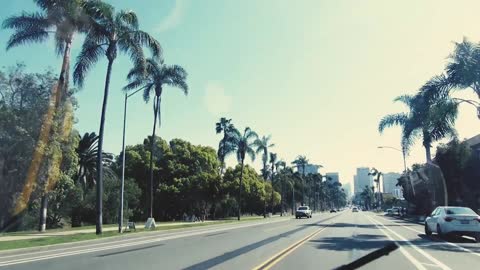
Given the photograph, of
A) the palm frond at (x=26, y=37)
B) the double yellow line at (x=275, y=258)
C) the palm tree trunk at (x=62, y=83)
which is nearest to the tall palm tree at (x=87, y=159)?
the palm tree trunk at (x=62, y=83)

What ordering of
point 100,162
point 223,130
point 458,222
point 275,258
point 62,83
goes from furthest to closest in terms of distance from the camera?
point 223,130 < point 62,83 < point 100,162 < point 458,222 < point 275,258

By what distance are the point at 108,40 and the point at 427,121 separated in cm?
2083

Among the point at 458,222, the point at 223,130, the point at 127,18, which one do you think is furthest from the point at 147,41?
the point at 223,130

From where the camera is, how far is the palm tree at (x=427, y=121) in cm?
3067

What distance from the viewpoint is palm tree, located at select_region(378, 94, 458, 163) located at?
101 feet

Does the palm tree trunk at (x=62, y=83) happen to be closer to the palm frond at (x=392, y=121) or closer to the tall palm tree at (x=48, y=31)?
the tall palm tree at (x=48, y=31)

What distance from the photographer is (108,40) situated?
3209 cm

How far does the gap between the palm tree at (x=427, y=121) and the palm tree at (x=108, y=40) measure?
706 inches

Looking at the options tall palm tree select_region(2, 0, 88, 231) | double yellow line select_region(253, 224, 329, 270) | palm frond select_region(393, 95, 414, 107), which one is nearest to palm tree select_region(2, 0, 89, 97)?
tall palm tree select_region(2, 0, 88, 231)

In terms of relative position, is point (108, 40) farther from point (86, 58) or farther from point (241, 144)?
point (241, 144)

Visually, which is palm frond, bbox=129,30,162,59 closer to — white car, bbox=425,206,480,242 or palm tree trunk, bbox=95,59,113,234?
palm tree trunk, bbox=95,59,113,234

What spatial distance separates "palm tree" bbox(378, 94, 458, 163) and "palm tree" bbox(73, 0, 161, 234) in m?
17.9

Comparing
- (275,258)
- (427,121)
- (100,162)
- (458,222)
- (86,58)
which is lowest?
(275,258)

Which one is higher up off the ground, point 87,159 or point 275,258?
point 87,159
